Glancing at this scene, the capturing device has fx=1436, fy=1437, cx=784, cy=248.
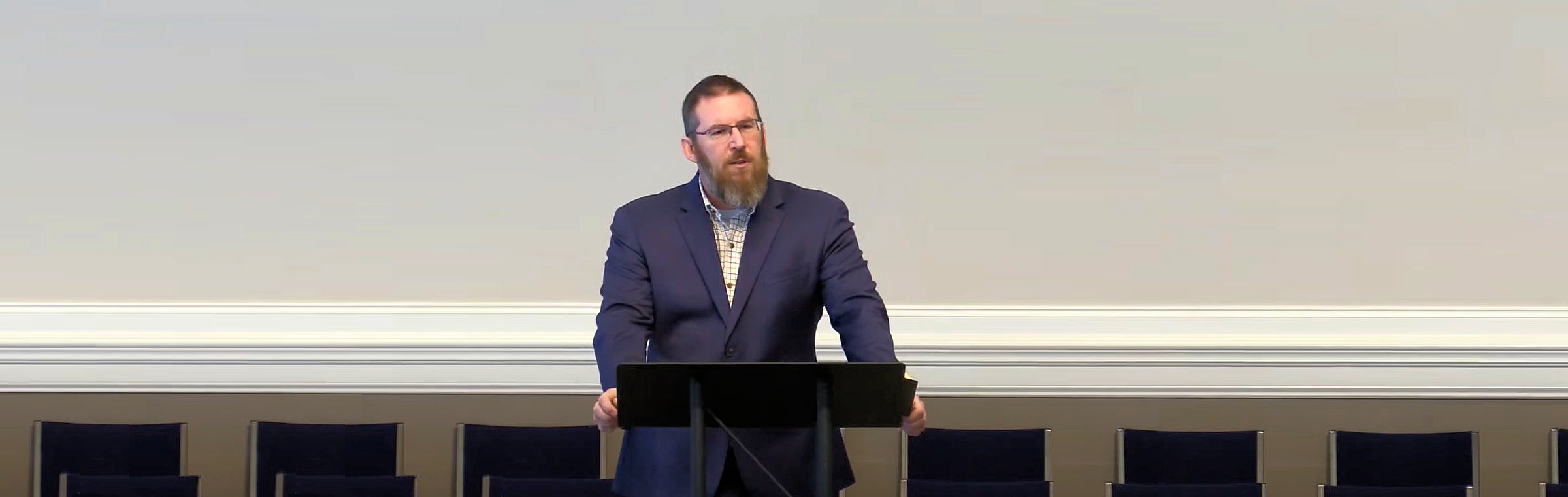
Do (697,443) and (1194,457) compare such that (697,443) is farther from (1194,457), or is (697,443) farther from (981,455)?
(1194,457)

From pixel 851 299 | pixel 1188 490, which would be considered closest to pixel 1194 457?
pixel 1188 490

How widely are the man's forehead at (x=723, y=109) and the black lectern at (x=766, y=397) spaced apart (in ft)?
1.84

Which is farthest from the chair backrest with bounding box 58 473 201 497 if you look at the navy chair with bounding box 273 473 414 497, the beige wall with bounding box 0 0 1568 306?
the beige wall with bounding box 0 0 1568 306

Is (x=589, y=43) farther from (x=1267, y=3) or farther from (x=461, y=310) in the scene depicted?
(x=1267, y=3)

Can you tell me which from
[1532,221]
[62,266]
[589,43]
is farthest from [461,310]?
[1532,221]

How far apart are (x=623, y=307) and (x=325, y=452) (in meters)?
2.23

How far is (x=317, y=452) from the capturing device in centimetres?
436

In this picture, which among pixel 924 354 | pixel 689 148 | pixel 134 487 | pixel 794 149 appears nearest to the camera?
pixel 689 148

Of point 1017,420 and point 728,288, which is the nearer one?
point 728,288

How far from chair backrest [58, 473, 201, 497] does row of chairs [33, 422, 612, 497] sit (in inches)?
21.0

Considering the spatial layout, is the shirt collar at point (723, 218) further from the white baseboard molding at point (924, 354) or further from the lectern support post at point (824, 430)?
the white baseboard molding at point (924, 354)

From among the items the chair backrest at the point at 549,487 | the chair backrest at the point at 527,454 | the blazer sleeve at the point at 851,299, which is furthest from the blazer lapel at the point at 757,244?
the chair backrest at the point at 527,454

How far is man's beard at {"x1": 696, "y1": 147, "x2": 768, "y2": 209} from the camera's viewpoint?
247 centimetres

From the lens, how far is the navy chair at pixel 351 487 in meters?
3.75
